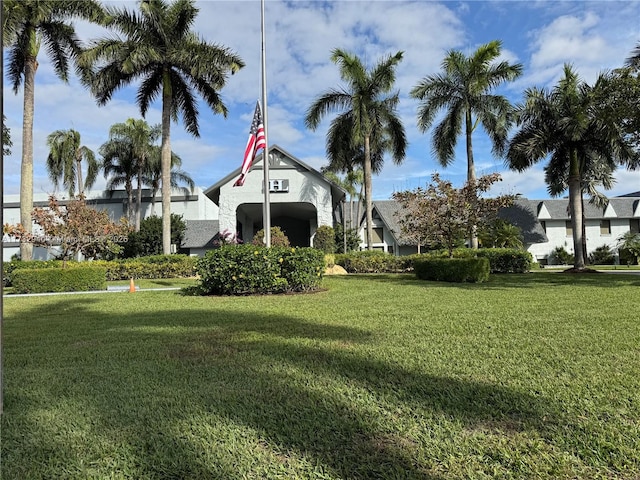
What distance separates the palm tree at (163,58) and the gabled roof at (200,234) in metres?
15.1

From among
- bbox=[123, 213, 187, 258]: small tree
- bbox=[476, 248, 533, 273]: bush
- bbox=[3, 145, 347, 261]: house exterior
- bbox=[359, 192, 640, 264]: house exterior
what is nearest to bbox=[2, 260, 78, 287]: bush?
bbox=[3, 145, 347, 261]: house exterior

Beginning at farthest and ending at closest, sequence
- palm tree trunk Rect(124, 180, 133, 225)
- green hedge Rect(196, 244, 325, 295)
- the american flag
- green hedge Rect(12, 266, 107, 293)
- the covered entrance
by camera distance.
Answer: palm tree trunk Rect(124, 180, 133, 225)
the covered entrance
green hedge Rect(12, 266, 107, 293)
the american flag
green hedge Rect(196, 244, 325, 295)

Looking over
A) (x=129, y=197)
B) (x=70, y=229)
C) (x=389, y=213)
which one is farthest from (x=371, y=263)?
(x=129, y=197)

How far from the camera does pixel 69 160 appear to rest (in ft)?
125

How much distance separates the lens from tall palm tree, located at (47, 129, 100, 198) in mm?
37594

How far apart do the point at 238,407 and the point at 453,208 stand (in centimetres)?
1314

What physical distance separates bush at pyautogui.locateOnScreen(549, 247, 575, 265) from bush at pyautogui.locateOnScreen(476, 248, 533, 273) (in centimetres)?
1891

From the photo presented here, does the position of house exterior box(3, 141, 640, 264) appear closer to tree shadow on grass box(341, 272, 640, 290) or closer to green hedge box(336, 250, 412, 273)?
green hedge box(336, 250, 412, 273)

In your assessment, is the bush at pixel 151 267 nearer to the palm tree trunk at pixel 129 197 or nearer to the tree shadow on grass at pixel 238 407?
the tree shadow on grass at pixel 238 407

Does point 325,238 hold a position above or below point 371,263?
above

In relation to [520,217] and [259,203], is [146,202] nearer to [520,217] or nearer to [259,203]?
[259,203]

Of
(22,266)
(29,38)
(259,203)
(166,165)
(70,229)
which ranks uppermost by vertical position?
(29,38)

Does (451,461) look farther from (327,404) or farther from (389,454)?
(327,404)

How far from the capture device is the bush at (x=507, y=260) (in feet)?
66.5
